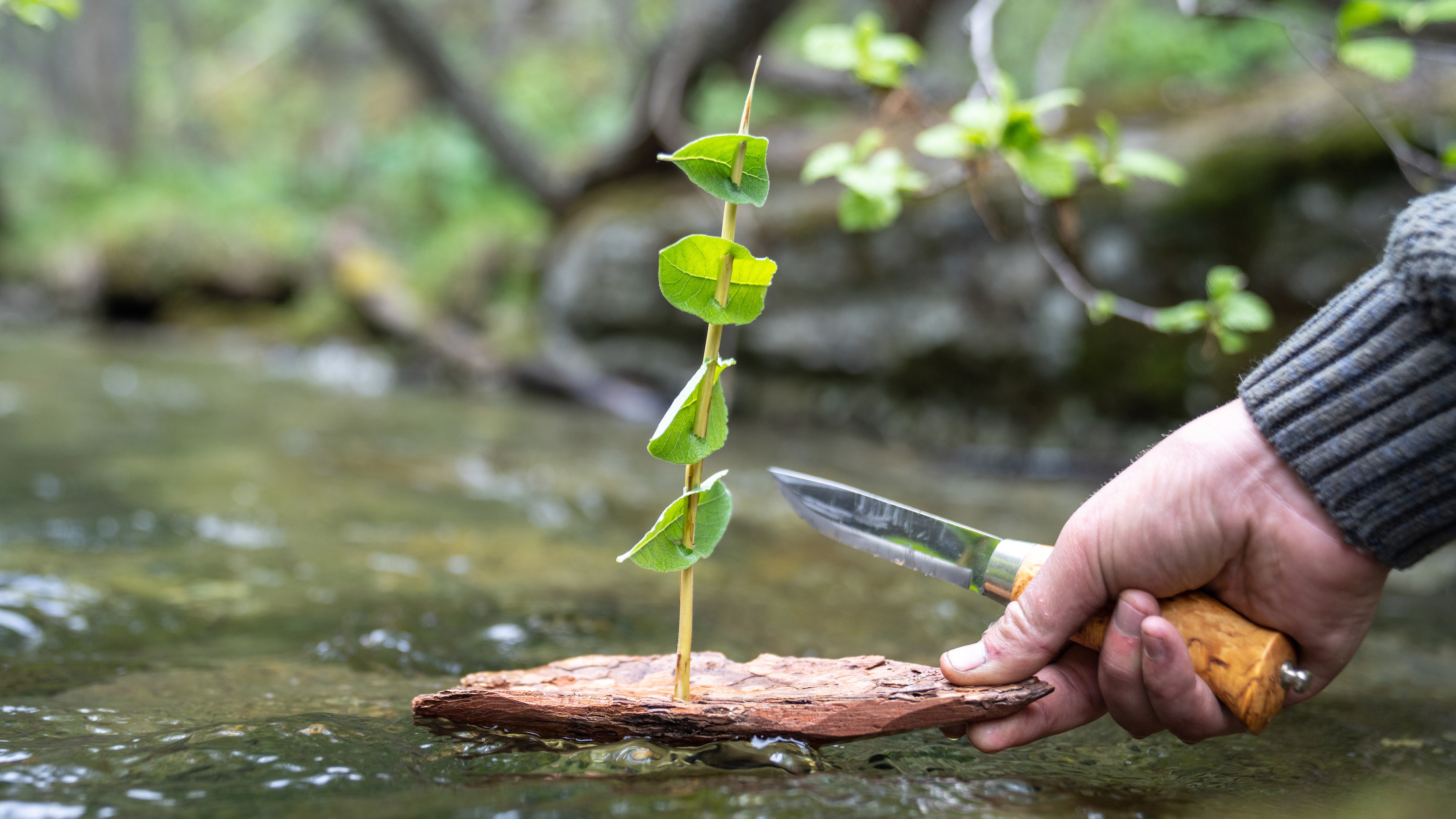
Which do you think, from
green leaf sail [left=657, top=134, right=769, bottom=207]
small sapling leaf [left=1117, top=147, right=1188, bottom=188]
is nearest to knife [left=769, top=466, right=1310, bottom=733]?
green leaf sail [left=657, top=134, right=769, bottom=207]

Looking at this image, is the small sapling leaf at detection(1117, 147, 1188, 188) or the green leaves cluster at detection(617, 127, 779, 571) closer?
the green leaves cluster at detection(617, 127, 779, 571)

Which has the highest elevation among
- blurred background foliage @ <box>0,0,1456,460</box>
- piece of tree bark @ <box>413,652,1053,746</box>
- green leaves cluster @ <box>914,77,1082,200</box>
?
blurred background foliage @ <box>0,0,1456,460</box>

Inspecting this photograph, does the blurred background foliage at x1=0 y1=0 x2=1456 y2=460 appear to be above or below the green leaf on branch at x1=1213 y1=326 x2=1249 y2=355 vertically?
above

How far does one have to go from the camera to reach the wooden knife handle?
4.21ft

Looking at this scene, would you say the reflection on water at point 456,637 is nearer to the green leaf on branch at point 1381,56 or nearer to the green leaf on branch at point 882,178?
the green leaf on branch at point 882,178

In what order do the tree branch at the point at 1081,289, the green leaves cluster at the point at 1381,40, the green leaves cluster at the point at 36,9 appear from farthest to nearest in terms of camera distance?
the tree branch at the point at 1081,289 → the green leaves cluster at the point at 1381,40 → the green leaves cluster at the point at 36,9

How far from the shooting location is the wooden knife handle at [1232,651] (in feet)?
4.21

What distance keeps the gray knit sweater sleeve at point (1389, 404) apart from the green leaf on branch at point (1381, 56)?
1.05 m

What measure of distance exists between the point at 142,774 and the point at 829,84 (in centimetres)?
717

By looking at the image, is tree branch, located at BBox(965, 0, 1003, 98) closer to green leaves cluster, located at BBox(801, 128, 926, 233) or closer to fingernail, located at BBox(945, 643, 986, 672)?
green leaves cluster, located at BBox(801, 128, 926, 233)

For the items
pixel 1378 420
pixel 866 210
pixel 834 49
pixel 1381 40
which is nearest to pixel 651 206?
pixel 834 49

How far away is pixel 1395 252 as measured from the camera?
1261 millimetres

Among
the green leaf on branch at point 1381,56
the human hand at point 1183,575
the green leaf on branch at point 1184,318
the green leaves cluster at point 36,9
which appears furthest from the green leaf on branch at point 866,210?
the green leaves cluster at point 36,9

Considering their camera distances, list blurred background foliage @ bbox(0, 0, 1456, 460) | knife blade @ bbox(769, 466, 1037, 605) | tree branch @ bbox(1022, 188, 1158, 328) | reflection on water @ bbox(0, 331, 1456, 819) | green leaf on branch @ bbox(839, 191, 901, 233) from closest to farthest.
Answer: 1. reflection on water @ bbox(0, 331, 1456, 819)
2. knife blade @ bbox(769, 466, 1037, 605)
3. green leaf on branch @ bbox(839, 191, 901, 233)
4. tree branch @ bbox(1022, 188, 1158, 328)
5. blurred background foliage @ bbox(0, 0, 1456, 460)
